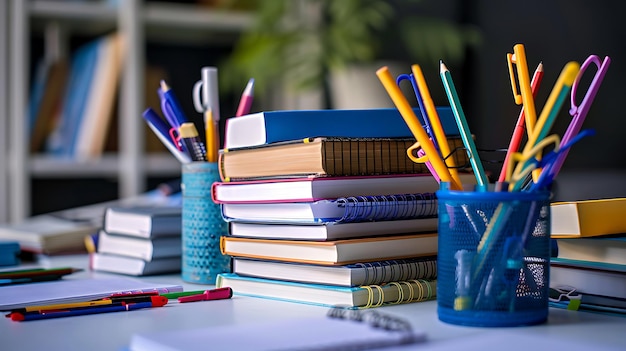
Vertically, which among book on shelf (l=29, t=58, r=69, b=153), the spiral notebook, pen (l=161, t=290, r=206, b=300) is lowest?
pen (l=161, t=290, r=206, b=300)

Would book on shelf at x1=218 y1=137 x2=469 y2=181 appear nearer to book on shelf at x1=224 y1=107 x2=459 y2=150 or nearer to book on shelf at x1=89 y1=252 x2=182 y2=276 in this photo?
book on shelf at x1=224 y1=107 x2=459 y2=150

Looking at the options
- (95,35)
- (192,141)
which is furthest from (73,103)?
(192,141)

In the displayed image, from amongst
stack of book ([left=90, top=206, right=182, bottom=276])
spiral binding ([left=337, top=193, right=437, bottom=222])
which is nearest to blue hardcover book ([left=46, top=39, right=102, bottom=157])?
stack of book ([left=90, top=206, right=182, bottom=276])

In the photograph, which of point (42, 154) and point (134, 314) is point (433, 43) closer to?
point (42, 154)

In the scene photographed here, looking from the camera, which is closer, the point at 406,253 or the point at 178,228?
the point at 406,253

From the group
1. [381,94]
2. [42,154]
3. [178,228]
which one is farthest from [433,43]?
[178,228]

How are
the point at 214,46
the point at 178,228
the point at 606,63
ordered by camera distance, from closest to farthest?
the point at 606,63, the point at 178,228, the point at 214,46

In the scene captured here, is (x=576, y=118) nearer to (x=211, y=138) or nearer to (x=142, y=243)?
(x=211, y=138)

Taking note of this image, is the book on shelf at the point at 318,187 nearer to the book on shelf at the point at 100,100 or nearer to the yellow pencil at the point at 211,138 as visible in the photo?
the yellow pencil at the point at 211,138

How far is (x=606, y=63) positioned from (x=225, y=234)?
1.48 ft

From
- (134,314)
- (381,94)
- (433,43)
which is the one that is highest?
(433,43)

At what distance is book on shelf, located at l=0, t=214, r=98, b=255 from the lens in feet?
3.98

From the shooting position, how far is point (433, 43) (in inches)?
94.3

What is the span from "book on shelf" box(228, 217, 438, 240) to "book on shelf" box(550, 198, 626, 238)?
0.46 ft
